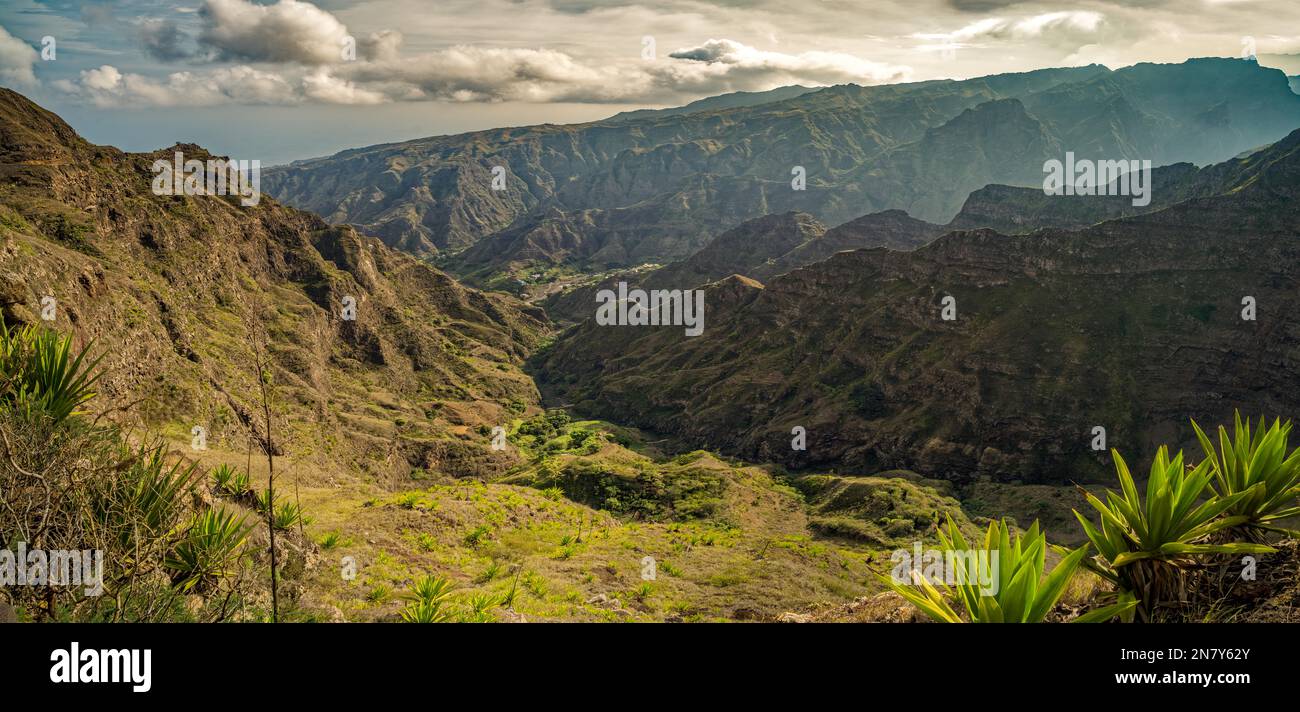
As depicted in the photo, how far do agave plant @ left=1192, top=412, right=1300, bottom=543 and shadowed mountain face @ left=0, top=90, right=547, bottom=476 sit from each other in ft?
86.9

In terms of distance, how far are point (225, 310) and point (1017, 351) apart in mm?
88348

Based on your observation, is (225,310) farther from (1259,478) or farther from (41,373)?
(1259,478)

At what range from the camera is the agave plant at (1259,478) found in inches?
214

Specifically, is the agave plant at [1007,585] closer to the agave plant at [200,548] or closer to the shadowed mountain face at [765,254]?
the agave plant at [200,548]

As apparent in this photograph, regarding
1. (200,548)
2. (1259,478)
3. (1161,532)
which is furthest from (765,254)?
(1161,532)

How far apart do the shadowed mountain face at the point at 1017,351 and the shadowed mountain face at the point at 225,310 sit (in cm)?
3233

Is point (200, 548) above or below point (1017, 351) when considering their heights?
below

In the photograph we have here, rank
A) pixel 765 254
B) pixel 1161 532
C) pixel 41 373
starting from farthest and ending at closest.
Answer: pixel 765 254 → pixel 41 373 → pixel 1161 532

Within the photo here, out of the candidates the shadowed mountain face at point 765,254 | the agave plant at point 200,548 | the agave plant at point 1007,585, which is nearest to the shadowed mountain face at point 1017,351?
the agave plant at point 1007,585

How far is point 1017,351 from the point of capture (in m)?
70.4

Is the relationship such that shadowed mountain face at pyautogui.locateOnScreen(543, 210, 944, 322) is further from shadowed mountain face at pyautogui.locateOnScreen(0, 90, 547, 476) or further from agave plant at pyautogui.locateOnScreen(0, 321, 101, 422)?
agave plant at pyautogui.locateOnScreen(0, 321, 101, 422)

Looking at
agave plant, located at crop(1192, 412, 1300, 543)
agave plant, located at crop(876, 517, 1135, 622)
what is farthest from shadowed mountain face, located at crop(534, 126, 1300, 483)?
agave plant, located at crop(876, 517, 1135, 622)

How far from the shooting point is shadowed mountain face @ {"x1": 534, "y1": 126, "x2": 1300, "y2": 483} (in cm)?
6362

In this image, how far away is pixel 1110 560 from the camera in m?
5.70
